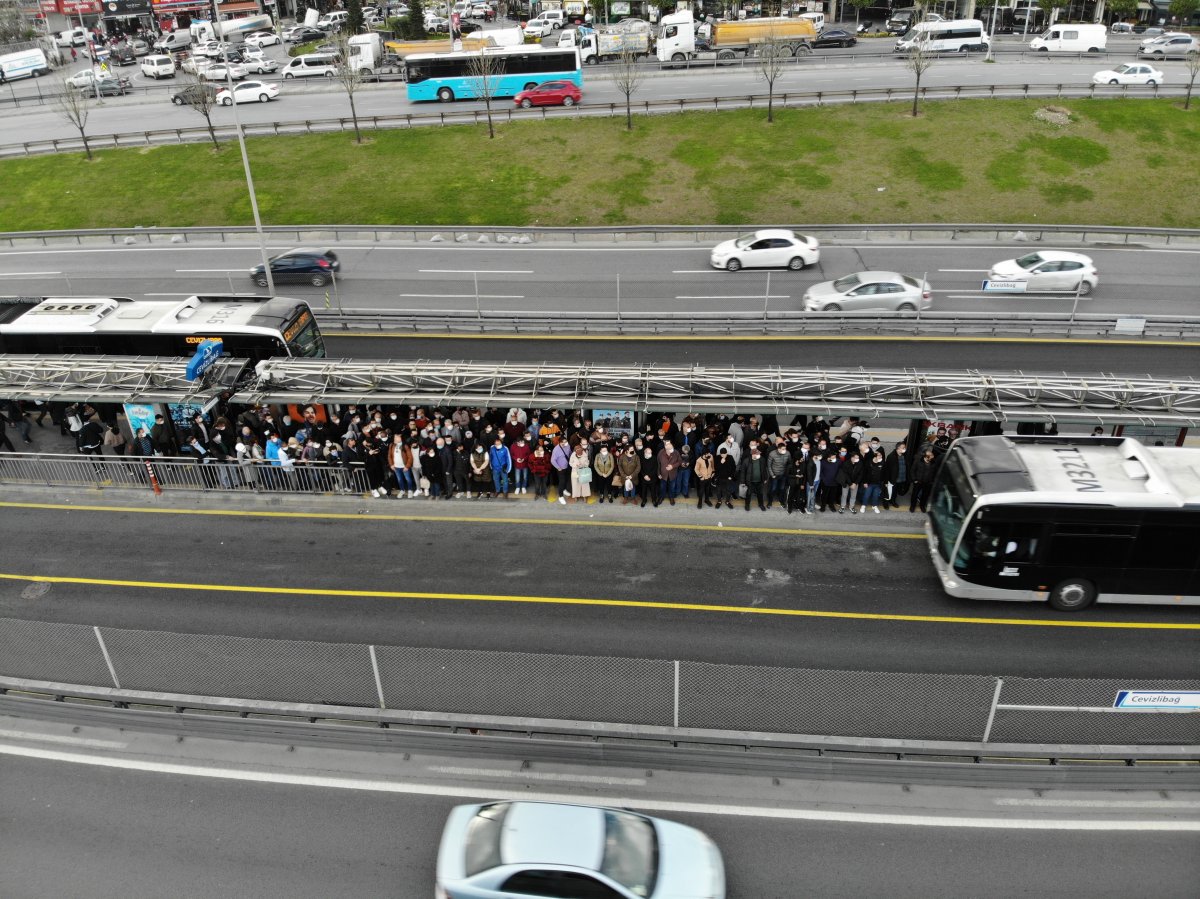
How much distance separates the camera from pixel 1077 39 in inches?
2103

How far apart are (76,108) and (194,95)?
5770 mm

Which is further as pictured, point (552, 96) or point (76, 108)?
point (552, 96)

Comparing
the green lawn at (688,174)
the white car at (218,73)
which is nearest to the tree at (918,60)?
the green lawn at (688,174)

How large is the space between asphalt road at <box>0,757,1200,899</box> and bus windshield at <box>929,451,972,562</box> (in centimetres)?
506

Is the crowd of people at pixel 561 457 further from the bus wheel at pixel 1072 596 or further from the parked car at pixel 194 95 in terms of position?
the parked car at pixel 194 95

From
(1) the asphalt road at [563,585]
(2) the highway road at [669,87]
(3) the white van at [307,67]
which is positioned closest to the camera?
(1) the asphalt road at [563,585]

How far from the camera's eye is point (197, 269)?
1345 inches

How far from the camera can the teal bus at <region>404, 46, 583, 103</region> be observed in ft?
155

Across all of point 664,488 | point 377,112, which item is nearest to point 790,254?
point 664,488

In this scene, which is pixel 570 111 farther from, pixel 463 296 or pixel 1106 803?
pixel 1106 803

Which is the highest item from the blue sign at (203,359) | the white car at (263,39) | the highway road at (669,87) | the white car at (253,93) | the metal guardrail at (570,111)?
the white car at (263,39)

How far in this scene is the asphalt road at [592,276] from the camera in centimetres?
2864

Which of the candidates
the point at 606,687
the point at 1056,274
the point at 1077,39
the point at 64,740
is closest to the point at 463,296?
the point at 1056,274

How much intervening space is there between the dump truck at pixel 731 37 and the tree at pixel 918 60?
23.5ft
